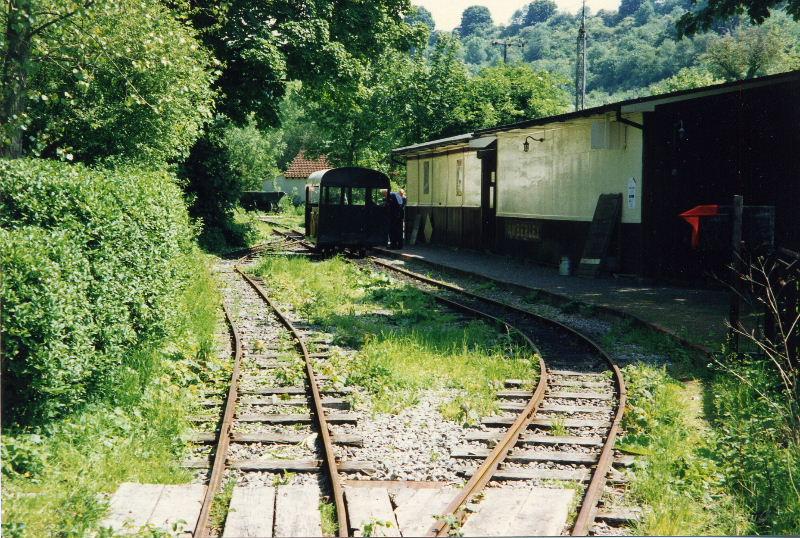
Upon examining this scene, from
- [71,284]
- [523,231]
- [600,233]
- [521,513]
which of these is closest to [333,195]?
[523,231]

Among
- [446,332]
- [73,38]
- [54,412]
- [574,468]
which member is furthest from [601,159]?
[54,412]

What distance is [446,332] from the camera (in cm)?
1204

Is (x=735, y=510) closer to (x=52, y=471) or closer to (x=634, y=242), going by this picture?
(x=52, y=471)

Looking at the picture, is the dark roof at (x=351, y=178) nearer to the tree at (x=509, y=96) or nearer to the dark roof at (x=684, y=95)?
the dark roof at (x=684, y=95)

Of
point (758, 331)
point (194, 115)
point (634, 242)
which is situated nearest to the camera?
point (758, 331)

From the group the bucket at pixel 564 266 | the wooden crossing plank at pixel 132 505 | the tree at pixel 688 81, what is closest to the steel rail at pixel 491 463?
the wooden crossing plank at pixel 132 505

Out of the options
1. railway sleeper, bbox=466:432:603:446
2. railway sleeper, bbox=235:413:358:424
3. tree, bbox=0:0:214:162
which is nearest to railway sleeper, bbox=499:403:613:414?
railway sleeper, bbox=466:432:603:446

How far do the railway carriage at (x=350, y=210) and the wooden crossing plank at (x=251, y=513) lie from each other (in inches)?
793

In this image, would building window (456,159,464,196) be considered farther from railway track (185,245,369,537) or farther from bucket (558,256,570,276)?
railway track (185,245,369,537)

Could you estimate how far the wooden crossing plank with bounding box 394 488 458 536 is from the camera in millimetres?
5036

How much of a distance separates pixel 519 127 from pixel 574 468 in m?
17.3

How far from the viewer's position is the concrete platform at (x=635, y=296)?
1204cm

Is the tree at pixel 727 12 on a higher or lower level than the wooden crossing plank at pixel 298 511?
higher

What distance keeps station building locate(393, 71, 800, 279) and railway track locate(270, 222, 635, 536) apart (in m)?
6.43
